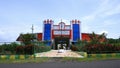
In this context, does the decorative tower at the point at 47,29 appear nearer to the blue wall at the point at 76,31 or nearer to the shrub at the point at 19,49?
the blue wall at the point at 76,31

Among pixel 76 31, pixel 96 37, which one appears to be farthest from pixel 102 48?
pixel 76 31

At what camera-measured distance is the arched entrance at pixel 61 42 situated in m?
71.4

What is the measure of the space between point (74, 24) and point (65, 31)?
11.3ft

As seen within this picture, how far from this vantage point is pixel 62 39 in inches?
2847

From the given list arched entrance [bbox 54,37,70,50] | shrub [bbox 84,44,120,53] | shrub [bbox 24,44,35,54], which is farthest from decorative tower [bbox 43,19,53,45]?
shrub [bbox 24,44,35,54]

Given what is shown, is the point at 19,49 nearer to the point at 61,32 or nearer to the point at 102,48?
the point at 102,48

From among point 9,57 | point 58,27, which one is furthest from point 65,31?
point 9,57

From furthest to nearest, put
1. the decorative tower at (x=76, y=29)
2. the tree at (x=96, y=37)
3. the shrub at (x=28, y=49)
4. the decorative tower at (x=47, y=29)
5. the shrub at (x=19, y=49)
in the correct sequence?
the decorative tower at (x=47, y=29) < the decorative tower at (x=76, y=29) < the tree at (x=96, y=37) < the shrub at (x=28, y=49) < the shrub at (x=19, y=49)

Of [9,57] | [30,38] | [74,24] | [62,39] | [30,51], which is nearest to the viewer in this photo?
[9,57]

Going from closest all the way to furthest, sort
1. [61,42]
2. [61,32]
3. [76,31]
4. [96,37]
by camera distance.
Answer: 1. [96,37]
2. [76,31]
3. [61,32]
4. [61,42]

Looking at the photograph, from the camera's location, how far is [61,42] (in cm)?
7556

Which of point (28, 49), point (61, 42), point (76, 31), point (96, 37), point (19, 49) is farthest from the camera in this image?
point (61, 42)

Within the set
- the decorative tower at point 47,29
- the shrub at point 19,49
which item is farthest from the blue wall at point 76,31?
the shrub at point 19,49

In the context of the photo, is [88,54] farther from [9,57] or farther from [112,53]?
[9,57]
